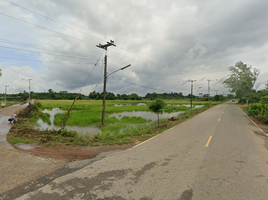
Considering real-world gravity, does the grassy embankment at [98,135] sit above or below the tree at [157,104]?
below

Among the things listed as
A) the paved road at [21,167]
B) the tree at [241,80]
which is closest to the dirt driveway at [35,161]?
the paved road at [21,167]

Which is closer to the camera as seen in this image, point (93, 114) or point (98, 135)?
point (98, 135)

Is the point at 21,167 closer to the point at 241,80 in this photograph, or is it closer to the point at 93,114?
the point at 93,114

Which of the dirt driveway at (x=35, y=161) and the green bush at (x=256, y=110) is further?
the green bush at (x=256, y=110)

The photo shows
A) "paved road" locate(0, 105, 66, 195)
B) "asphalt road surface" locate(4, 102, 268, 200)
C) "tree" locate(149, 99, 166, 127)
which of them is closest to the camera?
"asphalt road surface" locate(4, 102, 268, 200)

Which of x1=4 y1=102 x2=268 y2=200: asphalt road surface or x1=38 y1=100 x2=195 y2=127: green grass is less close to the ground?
x1=4 y1=102 x2=268 y2=200: asphalt road surface

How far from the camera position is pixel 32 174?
4613 mm

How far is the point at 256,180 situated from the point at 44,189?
6.24 meters

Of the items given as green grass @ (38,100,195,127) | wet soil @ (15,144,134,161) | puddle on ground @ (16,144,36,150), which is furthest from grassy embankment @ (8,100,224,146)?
wet soil @ (15,144,134,161)

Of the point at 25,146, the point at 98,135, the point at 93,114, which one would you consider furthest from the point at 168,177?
the point at 93,114

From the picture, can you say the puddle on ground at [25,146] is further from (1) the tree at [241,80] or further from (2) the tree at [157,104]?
(1) the tree at [241,80]

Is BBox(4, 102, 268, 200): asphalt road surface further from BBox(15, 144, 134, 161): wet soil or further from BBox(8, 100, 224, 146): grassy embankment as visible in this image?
BBox(8, 100, 224, 146): grassy embankment

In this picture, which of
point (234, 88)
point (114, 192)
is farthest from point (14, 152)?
point (234, 88)

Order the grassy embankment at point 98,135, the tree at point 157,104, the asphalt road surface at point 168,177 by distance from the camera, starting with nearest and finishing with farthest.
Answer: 1. the asphalt road surface at point 168,177
2. the grassy embankment at point 98,135
3. the tree at point 157,104
